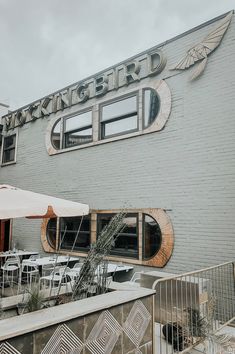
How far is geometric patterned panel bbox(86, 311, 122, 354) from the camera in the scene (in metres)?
2.72

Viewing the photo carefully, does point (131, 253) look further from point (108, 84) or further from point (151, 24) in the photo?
point (151, 24)

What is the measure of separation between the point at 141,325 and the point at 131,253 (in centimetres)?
438

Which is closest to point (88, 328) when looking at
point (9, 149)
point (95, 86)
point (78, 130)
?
point (78, 130)

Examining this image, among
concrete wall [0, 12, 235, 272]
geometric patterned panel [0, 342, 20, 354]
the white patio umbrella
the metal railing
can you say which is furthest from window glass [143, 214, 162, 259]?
geometric patterned panel [0, 342, 20, 354]

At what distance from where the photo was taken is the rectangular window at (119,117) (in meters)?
8.20

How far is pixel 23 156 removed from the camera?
11742mm

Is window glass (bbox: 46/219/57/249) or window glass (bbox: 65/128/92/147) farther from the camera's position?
window glass (bbox: 46/219/57/249)

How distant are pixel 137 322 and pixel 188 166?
4.29 metres

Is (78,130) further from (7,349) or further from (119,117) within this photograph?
(7,349)

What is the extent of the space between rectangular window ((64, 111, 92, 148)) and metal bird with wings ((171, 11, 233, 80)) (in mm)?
3547

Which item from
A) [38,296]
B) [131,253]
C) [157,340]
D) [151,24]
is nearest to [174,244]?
[131,253]

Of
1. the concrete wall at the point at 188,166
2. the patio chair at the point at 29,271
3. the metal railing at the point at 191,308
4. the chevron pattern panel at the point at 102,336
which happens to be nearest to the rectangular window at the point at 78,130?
the concrete wall at the point at 188,166

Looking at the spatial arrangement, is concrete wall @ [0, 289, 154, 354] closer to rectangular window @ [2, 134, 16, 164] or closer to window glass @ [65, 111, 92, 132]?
window glass @ [65, 111, 92, 132]

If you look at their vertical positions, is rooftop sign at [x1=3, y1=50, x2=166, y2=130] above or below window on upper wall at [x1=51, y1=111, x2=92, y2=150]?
above
